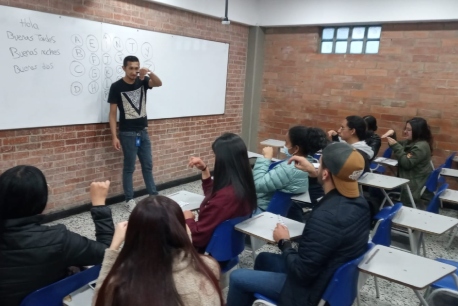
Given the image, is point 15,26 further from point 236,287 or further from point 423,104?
point 423,104

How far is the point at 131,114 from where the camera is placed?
12.0 feet

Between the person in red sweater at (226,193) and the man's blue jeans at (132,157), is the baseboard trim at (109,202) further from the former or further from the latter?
the person in red sweater at (226,193)

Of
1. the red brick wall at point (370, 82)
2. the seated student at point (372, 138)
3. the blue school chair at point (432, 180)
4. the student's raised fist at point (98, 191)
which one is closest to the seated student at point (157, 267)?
the student's raised fist at point (98, 191)

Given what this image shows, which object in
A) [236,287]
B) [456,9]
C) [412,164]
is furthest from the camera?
[456,9]

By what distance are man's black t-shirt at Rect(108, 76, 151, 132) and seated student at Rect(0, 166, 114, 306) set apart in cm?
224

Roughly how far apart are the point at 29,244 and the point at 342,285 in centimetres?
122

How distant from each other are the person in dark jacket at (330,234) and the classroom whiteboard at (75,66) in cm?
262

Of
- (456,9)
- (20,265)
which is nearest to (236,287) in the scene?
(20,265)

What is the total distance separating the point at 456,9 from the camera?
4129 mm

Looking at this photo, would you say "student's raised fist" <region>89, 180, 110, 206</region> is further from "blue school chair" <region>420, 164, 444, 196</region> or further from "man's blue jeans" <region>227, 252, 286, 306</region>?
"blue school chair" <region>420, 164, 444, 196</region>

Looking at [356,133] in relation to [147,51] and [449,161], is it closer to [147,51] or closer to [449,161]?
[449,161]

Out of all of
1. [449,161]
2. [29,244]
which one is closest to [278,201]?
[29,244]

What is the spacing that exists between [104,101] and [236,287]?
2.63 meters

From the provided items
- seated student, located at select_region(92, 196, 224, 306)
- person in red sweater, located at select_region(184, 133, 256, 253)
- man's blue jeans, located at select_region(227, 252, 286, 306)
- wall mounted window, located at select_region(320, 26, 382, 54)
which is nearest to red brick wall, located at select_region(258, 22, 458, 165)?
wall mounted window, located at select_region(320, 26, 382, 54)
